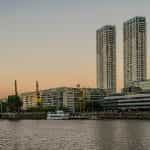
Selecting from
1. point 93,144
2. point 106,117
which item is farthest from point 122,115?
point 93,144

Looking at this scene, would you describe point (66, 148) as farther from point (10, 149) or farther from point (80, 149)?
point (10, 149)

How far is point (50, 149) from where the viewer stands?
53531mm

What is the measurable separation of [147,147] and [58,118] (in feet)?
486

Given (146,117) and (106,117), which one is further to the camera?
(106,117)

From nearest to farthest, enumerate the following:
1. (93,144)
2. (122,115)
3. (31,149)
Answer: (31,149), (93,144), (122,115)

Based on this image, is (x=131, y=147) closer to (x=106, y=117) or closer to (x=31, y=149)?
(x=31, y=149)

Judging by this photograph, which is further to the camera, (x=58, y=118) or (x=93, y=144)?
(x=58, y=118)

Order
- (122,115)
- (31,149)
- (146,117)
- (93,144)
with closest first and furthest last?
(31,149) < (93,144) < (146,117) < (122,115)

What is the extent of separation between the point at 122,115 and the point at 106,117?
981cm

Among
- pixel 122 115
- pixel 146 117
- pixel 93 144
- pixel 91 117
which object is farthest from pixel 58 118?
pixel 93 144

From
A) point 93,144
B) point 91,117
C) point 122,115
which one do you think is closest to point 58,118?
point 91,117

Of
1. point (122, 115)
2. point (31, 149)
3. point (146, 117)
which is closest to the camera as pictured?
point (31, 149)

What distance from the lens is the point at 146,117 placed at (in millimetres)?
179625

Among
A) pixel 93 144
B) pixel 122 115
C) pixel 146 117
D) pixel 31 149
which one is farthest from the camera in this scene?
pixel 122 115
